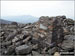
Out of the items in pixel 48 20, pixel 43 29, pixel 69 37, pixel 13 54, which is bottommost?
pixel 13 54

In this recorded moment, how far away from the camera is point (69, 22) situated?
1519cm

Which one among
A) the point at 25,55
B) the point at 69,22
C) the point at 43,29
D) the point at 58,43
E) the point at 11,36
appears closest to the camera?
the point at 25,55

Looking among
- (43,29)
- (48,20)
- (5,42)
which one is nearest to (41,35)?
(43,29)

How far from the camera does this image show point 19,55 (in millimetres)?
8633

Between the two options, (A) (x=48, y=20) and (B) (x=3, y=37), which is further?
(B) (x=3, y=37)

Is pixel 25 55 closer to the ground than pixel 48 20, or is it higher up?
closer to the ground

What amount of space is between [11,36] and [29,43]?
200 cm

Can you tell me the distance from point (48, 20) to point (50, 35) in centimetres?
134

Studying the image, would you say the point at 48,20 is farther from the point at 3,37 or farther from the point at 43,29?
the point at 3,37

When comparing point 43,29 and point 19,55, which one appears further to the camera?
point 43,29

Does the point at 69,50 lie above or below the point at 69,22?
below

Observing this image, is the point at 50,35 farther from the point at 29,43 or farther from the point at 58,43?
the point at 29,43

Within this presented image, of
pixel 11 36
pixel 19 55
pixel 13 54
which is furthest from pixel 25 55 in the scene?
pixel 11 36

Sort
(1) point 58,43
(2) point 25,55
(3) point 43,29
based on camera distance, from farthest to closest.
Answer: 1. (3) point 43,29
2. (1) point 58,43
3. (2) point 25,55
